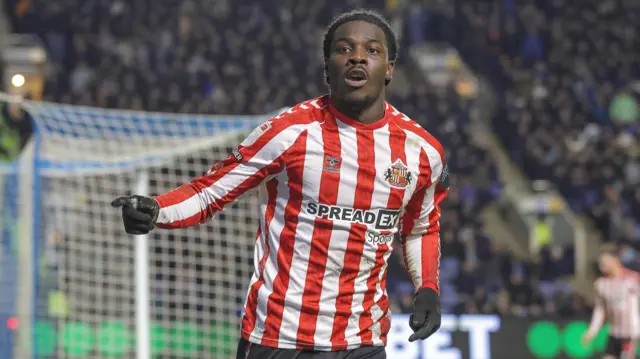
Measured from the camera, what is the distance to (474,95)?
17844mm

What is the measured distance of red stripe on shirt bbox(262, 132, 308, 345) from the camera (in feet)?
11.5

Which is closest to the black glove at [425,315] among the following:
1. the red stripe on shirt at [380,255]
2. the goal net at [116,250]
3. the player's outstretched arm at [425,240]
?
the player's outstretched arm at [425,240]

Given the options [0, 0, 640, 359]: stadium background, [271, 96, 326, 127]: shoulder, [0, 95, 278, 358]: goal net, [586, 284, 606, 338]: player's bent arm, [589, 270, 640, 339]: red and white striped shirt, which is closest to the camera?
[271, 96, 326, 127]: shoulder

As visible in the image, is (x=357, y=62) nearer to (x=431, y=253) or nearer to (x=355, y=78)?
(x=355, y=78)

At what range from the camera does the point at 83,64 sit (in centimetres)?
1630

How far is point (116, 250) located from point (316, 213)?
5.03 metres

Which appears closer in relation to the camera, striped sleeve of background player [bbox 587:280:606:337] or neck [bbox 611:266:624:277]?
striped sleeve of background player [bbox 587:280:606:337]

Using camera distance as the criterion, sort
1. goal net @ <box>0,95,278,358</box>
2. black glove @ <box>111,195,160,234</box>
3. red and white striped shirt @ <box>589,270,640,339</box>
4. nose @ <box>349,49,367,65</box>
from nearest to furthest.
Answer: black glove @ <box>111,195,160,234</box> < nose @ <box>349,49,367,65</box> < goal net @ <box>0,95,278,358</box> < red and white striped shirt @ <box>589,270,640,339</box>

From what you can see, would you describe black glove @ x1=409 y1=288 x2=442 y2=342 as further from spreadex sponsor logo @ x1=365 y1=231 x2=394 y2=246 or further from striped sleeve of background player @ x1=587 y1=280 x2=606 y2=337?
striped sleeve of background player @ x1=587 y1=280 x2=606 y2=337

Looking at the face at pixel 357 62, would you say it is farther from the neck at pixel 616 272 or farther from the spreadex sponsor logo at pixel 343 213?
the neck at pixel 616 272

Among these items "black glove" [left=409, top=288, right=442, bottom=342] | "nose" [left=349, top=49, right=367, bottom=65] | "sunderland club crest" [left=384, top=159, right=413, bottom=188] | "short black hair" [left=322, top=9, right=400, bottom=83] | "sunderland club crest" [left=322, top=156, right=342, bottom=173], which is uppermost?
"short black hair" [left=322, top=9, right=400, bottom=83]

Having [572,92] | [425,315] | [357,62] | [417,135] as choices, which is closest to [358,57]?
[357,62]

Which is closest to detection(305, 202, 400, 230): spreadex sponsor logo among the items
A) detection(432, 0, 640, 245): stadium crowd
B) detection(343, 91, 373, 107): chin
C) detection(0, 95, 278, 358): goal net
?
detection(343, 91, 373, 107): chin

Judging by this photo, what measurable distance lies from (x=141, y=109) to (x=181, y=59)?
210 cm
